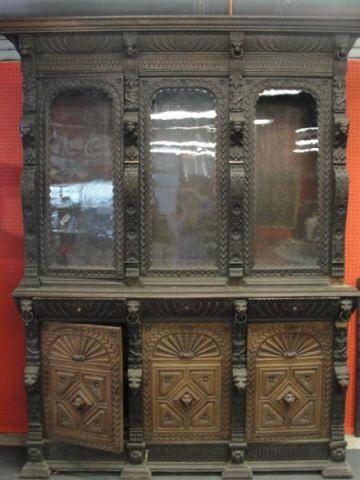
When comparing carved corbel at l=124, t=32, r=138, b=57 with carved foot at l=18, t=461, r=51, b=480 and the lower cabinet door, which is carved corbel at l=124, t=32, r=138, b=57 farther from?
carved foot at l=18, t=461, r=51, b=480

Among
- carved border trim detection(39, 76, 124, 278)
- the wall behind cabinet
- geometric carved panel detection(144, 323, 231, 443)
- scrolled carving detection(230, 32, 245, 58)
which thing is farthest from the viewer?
the wall behind cabinet

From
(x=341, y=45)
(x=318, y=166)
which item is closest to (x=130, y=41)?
(x=341, y=45)

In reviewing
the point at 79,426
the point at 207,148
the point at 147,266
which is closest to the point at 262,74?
the point at 207,148

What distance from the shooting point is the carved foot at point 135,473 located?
3322mm

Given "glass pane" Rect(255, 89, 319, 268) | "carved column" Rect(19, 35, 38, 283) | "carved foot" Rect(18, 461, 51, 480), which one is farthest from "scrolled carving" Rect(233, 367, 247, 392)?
"carved column" Rect(19, 35, 38, 283)

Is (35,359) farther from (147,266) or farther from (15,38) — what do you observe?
(15,38)

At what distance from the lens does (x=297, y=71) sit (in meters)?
3.19

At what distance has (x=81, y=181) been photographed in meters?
3.31

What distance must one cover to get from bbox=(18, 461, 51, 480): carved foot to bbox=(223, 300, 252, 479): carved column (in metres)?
1.18

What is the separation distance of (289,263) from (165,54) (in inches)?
59.9

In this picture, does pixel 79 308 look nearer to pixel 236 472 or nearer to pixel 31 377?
pixel 31 377

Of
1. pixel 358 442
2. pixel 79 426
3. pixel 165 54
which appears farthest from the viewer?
pixel 358 442

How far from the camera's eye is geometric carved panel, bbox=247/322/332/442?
10.9ft

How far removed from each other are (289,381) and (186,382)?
0.67m
